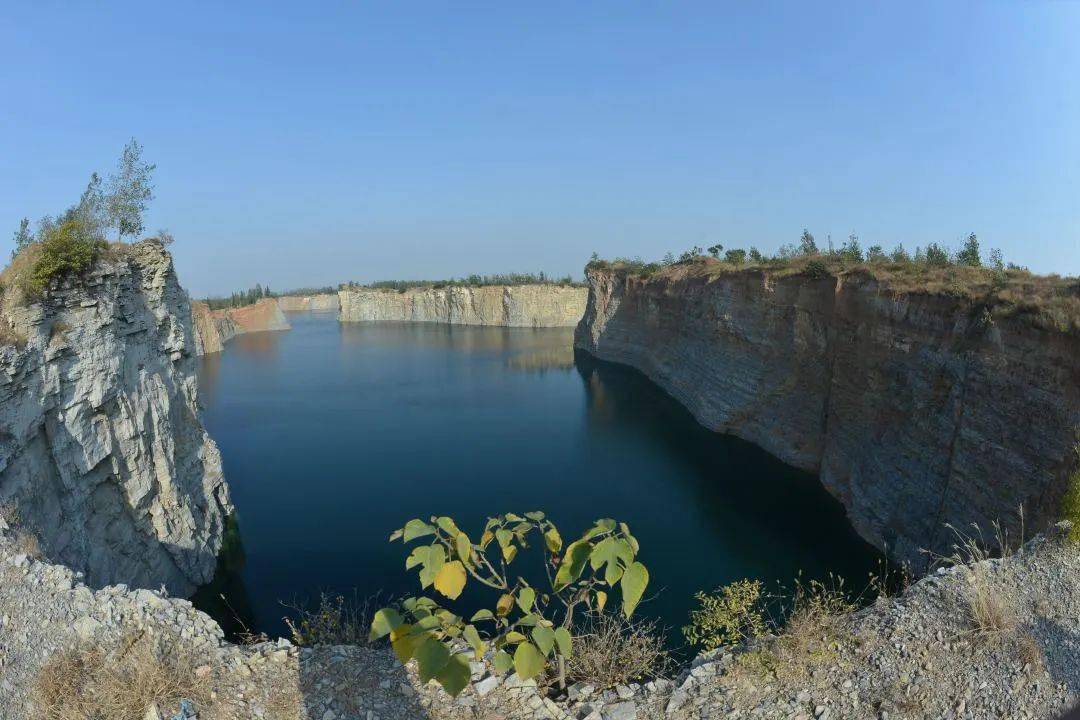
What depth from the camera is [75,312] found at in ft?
30.3

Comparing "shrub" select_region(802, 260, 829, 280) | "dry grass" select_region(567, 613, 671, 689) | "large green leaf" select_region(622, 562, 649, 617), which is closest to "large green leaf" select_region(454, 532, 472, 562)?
"large green leaf" select_region(622, 562, 649, 617)

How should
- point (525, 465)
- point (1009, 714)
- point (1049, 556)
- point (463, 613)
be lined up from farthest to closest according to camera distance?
point (525, 465) < point (463, 613) < point (1049, 556) < point (1009, 714)

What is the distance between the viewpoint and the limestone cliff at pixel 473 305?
231 ft

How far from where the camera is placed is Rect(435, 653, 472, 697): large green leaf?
10.2 feet

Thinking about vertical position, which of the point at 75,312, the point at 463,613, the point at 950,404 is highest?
the point at 75,312

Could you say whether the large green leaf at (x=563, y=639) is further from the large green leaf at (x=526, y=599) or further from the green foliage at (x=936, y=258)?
the green foliage at (x=936, y=258)

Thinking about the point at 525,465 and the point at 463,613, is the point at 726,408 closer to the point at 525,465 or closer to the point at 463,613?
the point at 525,465

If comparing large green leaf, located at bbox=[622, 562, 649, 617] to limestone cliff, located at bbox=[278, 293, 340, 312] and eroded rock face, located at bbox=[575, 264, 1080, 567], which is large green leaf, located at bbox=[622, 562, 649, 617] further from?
limestone cliff, located at bbox=[278, 293, 340, 312]

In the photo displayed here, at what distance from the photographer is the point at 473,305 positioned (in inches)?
2960

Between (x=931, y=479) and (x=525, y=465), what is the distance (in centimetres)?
1131

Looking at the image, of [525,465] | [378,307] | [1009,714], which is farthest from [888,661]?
[378,307]

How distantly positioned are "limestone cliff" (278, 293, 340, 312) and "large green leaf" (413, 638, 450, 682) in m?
129

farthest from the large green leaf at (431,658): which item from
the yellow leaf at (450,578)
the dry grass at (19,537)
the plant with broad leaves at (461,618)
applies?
the dry grass at (19,537)

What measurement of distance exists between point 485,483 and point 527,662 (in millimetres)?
14256
